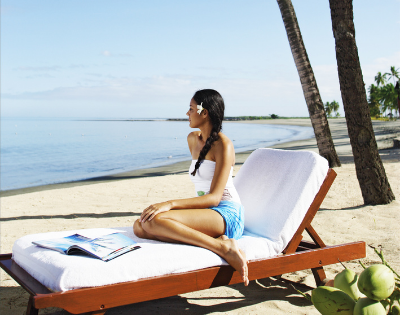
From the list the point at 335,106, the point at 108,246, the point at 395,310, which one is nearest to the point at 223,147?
the point at 108,246

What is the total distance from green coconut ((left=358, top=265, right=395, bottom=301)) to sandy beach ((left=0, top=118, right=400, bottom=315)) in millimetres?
2014

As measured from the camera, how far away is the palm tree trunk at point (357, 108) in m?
5.65

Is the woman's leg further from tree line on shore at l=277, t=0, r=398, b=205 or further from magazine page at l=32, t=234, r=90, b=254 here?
tree line on shore at l=277, t=0, r=398, b=205

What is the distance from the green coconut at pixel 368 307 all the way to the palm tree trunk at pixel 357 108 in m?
4.96

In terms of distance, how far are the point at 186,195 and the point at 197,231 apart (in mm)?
5299

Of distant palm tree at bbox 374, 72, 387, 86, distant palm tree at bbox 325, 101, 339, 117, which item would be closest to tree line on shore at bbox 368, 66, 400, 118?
distant palm tree at bbox 374, 72, 387, 86

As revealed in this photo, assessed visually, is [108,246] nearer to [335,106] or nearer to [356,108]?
[356,108]

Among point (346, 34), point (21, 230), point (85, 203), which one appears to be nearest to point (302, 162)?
point (346, 34)

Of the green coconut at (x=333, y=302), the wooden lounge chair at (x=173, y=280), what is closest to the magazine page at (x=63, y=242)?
the wooden lounge chair at (x=173, y=280)

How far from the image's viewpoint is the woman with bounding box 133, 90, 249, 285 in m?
2.83

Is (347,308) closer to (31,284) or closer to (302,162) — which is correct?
(31,284)

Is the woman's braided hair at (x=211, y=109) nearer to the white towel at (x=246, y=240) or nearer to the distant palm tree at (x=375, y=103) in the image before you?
the white towel at (x=246, y=240)

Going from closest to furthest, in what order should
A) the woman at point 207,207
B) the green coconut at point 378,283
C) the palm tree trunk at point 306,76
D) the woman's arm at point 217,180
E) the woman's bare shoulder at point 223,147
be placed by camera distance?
the green coconut at point 378,283, the woman at point 207,207, the woman's arm at point 217,180, the woman's bare shoulder at point 223,147, the palm tree trunk at point 306,76

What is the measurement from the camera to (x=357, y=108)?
18.5ft
